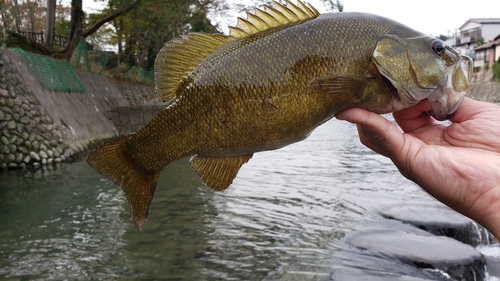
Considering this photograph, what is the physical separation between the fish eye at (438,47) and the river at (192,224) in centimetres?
462

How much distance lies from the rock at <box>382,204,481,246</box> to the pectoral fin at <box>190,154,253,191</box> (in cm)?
672

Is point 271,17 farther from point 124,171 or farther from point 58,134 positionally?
point 58,134

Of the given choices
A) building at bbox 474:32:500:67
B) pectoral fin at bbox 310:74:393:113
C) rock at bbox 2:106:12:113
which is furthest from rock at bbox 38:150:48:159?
building at bbox 474:32:500:67

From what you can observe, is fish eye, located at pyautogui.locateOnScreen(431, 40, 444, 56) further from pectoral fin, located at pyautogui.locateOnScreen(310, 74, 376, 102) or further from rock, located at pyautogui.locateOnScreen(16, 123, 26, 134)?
rock, located at pyautogui.locateOnScreen(16, 123, 26, 134)

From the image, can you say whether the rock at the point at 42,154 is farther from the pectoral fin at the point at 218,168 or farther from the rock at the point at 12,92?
the pectoral fin at the point at 218,168

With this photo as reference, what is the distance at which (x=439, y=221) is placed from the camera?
334 inches

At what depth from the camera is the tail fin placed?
264 cm

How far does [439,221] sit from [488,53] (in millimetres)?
66448

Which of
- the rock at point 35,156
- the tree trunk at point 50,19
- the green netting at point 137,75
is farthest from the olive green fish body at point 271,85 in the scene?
the green netting at point 137,75

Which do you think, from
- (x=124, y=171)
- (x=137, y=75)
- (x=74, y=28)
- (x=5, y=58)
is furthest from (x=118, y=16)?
(x=124, y=171)

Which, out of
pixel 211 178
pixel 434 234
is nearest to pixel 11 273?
pixel 211 178

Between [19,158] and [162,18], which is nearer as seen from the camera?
[19,158]

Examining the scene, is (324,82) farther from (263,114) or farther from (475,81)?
(475,81)

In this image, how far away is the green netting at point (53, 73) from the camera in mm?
15883
